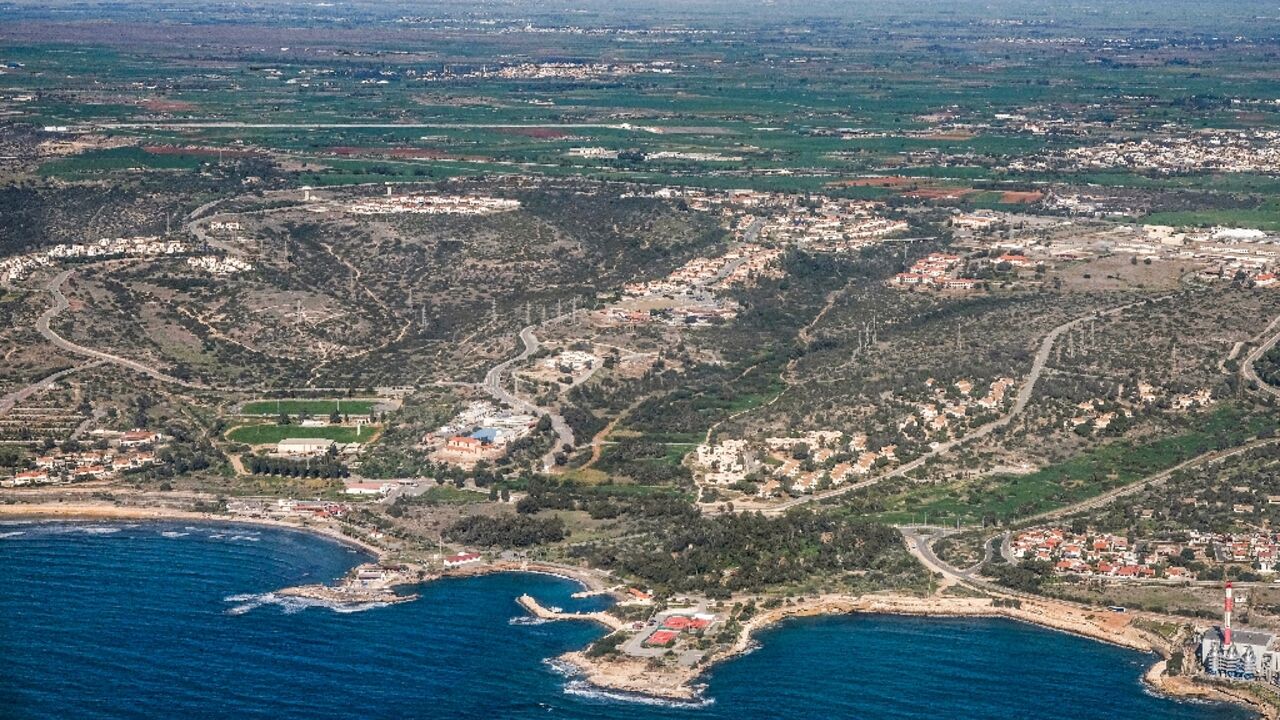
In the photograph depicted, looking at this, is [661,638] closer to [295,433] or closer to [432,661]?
[432,661]

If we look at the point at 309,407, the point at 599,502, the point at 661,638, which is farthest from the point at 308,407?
the point at 661,638

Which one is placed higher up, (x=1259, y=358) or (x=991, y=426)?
(x=1259, y=358)

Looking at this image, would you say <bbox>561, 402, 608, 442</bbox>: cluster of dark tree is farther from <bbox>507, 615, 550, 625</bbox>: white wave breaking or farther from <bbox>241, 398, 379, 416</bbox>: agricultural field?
<bbox>507, 615, 550, 625</bbox>: white wave breaking

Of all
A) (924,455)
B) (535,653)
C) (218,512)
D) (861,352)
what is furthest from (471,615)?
(861,352)

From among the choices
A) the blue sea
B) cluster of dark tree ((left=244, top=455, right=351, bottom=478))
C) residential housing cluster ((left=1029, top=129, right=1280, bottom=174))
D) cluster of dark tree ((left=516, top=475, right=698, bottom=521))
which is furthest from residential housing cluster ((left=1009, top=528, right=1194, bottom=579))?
residential housing cluster ((left=1029, top=129, right=1280, bottom=174))

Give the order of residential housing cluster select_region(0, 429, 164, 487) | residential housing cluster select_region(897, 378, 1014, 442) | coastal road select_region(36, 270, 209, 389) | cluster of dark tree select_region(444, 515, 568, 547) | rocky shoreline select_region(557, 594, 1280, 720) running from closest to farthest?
rocky shoreline select_region(557, 594, 1280, 720) → cluster of dark tree select_region(444, 515, 568, 547) → residential housing cluster select_region(0, 429, 164, 487) → residential housing cluster select_region(897, 378, 1014, 442) → coastal road select_region(36, 270, 209, 389)

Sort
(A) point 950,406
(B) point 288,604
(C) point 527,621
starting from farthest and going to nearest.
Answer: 1. (A) point 950,406
2. (B) point 288,604
3. (C) point 527,621

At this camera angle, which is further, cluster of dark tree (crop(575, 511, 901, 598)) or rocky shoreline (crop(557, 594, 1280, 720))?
cluster of dark tree (crop(575, 511, 901, 598))
